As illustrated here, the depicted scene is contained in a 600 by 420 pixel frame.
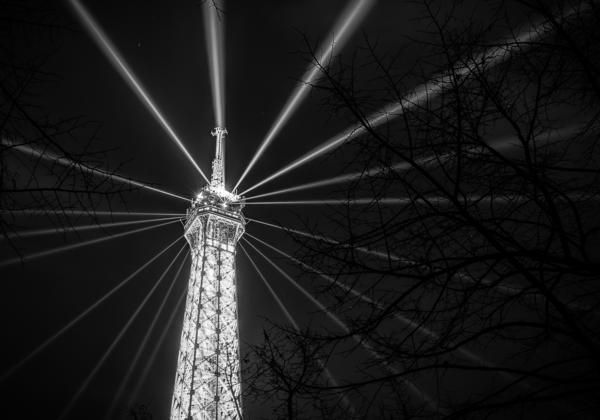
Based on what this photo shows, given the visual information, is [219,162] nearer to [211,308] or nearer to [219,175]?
[219,175]

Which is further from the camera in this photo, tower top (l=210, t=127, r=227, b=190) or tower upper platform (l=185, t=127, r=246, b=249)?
tower top (l=210, t=127, r=227, b=190)

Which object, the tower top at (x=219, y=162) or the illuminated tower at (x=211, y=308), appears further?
the tower top at (x=219, y=162)

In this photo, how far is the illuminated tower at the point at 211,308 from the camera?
2420cm

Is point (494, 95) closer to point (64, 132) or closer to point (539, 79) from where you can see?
point (539, 79)

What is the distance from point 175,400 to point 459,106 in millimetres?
26559

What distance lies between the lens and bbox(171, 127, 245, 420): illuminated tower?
24203mm

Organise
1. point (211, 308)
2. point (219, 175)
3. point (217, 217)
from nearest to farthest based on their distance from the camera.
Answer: point (211, 308) → point (217, 217) → point (219, 175)

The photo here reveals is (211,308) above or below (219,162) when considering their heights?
below

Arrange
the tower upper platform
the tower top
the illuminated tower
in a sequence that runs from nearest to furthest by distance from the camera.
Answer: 1. the illuminated tower
2. the tower upper platform
3. the tower top

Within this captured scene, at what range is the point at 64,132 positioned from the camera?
2.43m

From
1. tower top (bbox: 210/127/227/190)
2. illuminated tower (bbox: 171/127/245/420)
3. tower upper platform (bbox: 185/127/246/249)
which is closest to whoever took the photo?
illuminated tower (bbox: 171/127/245/420)

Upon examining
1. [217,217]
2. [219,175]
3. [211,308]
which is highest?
[219,175]

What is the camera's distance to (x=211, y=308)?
2819 centimetres

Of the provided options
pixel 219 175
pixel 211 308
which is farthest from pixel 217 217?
pixel 211 308
